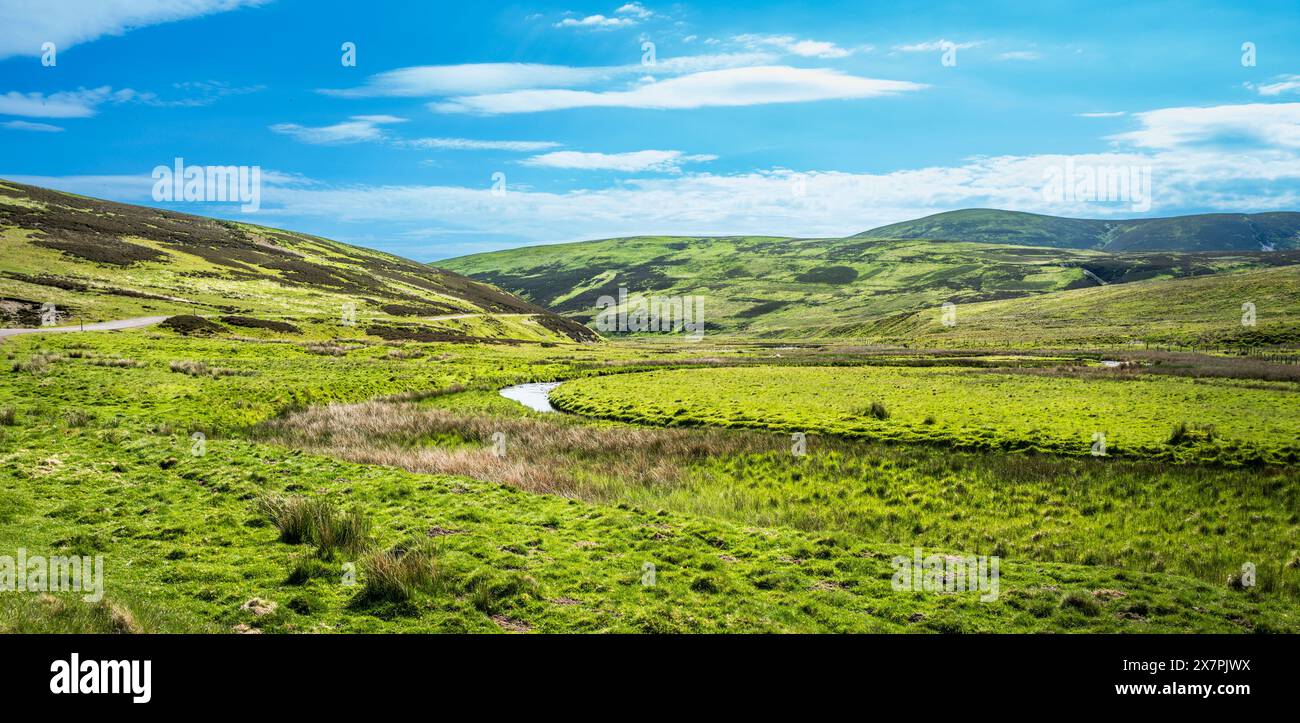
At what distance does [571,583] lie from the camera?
13.2m

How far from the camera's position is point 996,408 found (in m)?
36.1

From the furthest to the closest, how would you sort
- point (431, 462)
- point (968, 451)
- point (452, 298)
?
point (452, 298)
point (968, 451)
point (431, 462)

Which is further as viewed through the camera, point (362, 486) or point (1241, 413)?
point (1241, 413)

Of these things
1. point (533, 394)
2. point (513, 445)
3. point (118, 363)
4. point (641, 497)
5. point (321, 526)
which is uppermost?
point (118, 363)

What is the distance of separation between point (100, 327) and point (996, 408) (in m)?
87.6

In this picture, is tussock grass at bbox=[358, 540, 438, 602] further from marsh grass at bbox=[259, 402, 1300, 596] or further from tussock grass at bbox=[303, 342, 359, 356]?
tussock grass at bbox=[303, 342, 359, 356]

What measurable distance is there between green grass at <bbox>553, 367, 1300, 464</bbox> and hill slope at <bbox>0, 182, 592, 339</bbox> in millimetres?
74329

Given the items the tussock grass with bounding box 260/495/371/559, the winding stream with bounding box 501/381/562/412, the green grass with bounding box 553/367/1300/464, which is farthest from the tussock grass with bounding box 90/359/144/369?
the tussock grass with bounding box 260/495/371/559

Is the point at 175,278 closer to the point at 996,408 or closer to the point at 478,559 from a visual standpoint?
the point at 478,559

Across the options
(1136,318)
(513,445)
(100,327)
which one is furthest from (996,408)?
(1136,318)
